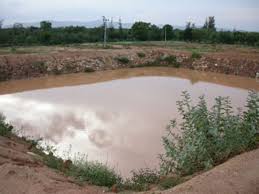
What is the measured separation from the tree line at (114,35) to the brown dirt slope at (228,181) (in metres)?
25.9

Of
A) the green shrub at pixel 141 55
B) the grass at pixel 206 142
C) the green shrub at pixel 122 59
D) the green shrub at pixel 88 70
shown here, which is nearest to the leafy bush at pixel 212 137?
the grass at pixel 206 142

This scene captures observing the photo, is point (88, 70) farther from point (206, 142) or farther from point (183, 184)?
point (183, 184)

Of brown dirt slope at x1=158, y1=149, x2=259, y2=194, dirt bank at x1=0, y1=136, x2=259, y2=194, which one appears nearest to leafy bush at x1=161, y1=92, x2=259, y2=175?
dirt bank at x1=0, y1=136, x2=259, y2=194

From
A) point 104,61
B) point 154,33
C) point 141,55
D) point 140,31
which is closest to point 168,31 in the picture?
point 154,33

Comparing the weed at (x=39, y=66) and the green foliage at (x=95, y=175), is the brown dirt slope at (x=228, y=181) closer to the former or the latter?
the green foliage at (x=95, y=175)

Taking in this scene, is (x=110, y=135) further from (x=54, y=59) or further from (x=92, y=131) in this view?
(x=54, y=59)

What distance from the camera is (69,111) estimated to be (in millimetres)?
11977

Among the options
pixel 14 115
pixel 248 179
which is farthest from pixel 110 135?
pixel 248 179

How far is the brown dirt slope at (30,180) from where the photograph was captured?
4.28 meters

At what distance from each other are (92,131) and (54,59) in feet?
38.3

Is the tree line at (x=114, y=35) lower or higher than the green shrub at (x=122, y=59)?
higher

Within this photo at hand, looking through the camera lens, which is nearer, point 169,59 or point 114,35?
point 169,59

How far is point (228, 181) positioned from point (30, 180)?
263 cm

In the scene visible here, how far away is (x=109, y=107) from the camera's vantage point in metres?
12.6
